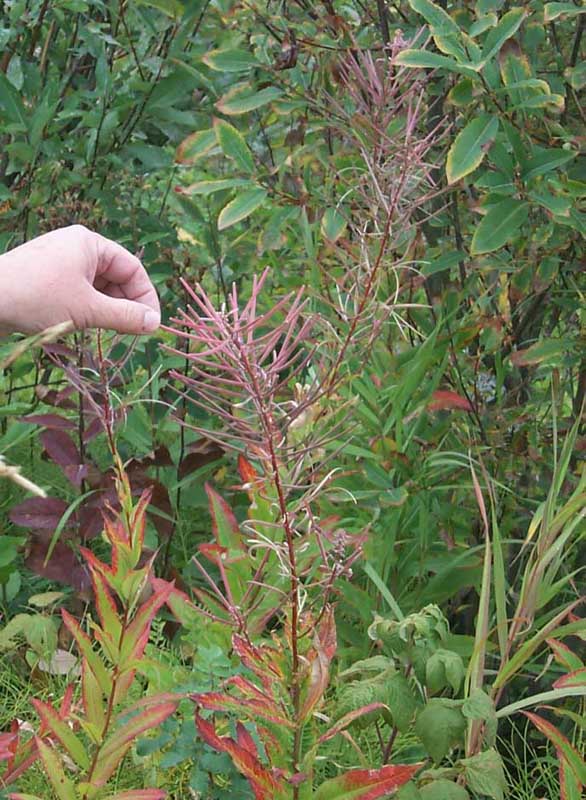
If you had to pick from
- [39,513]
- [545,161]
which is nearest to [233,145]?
[545,161]

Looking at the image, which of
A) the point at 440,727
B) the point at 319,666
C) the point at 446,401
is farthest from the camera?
the point at 446,401

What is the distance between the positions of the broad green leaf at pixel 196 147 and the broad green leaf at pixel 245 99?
0.34 ft

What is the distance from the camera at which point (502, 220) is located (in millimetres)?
2236

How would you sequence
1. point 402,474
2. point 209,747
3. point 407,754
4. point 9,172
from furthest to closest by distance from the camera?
point 9,172
point 402,474
point 407,754
point 209,747

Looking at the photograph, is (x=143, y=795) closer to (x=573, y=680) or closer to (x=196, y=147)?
(x=573, y=680)

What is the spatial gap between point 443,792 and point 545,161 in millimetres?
1144

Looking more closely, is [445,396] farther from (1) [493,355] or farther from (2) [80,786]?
(2) [80,786]

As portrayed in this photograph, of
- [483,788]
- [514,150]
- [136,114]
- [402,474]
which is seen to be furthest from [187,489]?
[483,788]

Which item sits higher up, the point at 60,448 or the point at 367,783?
the point at 367,783

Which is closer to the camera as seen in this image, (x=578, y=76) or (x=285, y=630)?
(x=285, y=630)

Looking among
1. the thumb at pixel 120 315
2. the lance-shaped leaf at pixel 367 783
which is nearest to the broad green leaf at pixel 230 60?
the thumb at pixel 120 315

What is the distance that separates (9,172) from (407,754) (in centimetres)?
194

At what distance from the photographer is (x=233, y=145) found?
8.27 ft

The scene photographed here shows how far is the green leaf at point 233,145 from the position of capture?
2.51 metres
